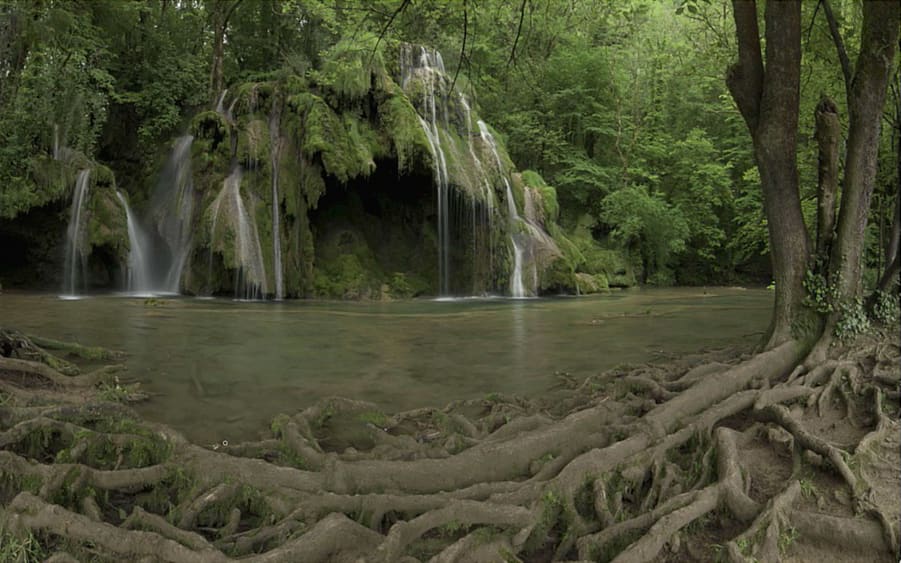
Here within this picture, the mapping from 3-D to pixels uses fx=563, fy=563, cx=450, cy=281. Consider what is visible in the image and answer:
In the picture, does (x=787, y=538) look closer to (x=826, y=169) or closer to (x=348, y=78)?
(x=826, y=169)

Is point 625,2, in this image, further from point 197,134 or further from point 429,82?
point 197,134

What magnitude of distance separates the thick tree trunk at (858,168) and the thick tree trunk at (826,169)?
16 centimetres

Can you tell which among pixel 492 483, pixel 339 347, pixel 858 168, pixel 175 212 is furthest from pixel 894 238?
pixel 175 212

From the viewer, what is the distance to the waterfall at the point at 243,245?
1764 cm

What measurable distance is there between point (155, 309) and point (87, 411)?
9628mm

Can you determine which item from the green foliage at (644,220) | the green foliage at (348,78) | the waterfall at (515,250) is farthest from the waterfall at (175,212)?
the green foliage at (644,220)

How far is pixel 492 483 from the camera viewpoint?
3.05m

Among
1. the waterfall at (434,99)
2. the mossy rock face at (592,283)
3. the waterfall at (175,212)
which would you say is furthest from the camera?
the mossy rock face at (592,283)

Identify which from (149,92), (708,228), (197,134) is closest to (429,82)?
(197,134)

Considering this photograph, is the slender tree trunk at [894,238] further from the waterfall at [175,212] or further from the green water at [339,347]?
the waterfall at [175,212]

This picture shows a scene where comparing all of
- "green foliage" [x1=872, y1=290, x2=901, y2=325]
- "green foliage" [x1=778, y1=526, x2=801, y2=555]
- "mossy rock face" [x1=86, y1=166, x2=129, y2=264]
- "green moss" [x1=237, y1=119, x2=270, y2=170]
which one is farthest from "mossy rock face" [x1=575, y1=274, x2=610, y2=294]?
"green foliage" [x1=778, y1=526, x2=801, y2=555]

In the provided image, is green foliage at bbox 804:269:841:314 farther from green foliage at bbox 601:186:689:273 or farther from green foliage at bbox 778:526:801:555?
green foliage at bbox 601:186:689:273

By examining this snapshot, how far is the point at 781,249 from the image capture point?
18.3 ft

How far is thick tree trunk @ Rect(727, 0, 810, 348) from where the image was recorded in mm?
5309
